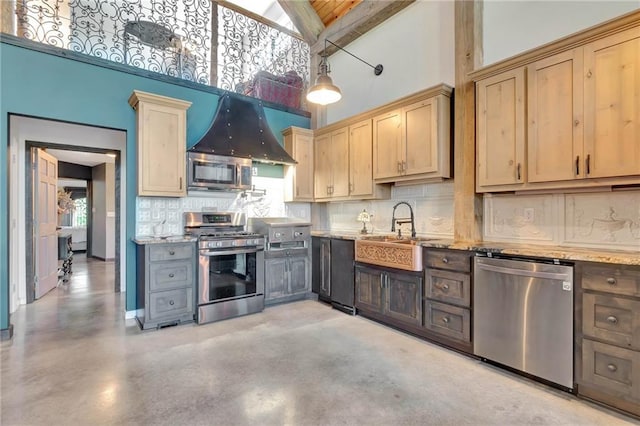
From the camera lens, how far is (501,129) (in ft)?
9.52

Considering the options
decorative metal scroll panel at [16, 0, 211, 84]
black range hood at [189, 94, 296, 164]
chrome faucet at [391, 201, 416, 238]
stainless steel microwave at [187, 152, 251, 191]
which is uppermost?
decorative metal scroll panel at [16, 0, 211, 84]

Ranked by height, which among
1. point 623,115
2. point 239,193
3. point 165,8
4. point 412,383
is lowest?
point 412,383

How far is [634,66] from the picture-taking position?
86.0 inches

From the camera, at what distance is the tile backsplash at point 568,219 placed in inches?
97.8

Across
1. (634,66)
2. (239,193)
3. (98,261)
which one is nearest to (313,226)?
(239,193)

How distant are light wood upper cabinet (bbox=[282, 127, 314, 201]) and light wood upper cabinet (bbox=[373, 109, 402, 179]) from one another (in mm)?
1311

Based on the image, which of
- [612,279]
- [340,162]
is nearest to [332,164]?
[340,162]

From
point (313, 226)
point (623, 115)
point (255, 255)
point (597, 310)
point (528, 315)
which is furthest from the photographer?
point (313, 226)

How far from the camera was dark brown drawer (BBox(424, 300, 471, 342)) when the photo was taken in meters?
2.81

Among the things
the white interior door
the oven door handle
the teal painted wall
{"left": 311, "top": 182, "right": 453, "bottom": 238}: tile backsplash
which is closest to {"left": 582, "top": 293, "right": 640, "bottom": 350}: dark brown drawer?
{"left": 311, "top": 182, "right": 453, "bottom": 238}: tile backsplash

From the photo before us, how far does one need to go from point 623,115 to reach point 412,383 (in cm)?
245

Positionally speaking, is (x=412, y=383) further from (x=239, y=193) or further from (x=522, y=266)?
(x=239, y=193)

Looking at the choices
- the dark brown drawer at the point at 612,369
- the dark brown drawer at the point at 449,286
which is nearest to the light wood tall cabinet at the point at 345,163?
the dark brown drawer at the point at 449,286

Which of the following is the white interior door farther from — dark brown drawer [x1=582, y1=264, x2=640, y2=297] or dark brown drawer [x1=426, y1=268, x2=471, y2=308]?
dark brown drawer [x1=582, y1=264, x2=640, y2=297]
